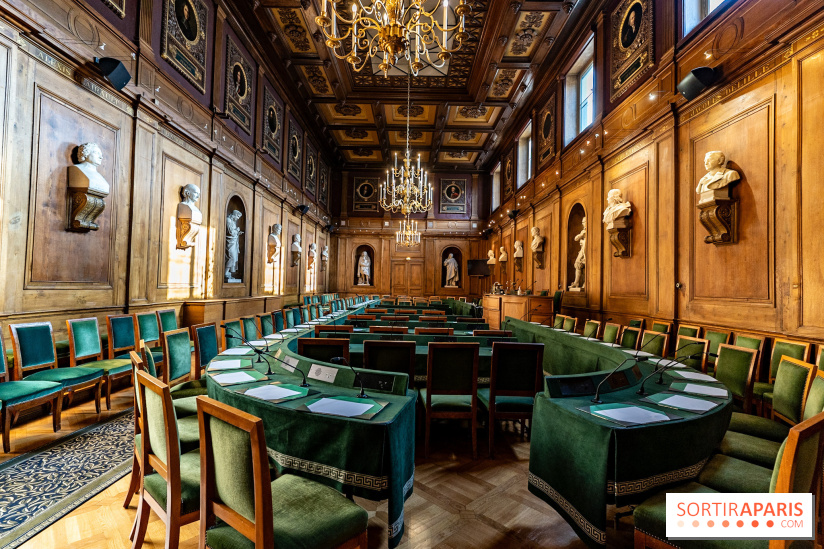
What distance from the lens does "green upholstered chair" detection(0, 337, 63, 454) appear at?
283 cm

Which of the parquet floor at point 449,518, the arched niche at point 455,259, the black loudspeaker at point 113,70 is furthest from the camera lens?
the arched niche at point 455,259

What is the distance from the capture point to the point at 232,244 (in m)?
7.92

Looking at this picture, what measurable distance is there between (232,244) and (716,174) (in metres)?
8.06

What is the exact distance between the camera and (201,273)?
21.7 feet

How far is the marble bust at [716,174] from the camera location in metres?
4.35

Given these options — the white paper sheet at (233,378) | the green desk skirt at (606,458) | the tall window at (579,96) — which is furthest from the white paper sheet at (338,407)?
the tall window at (579,96)

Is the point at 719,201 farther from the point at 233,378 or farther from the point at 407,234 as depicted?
the point at 407,234

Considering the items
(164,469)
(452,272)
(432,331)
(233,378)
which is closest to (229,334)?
(233,378)

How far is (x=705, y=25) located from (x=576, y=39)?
3.87 m

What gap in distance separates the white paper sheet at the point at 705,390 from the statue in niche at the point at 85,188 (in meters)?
5.74

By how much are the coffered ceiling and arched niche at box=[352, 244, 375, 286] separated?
3838mm

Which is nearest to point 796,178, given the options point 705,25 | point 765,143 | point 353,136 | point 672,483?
point 765,143

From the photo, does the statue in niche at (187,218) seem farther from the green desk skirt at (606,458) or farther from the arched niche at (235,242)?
the green desk skirt at (606,458)

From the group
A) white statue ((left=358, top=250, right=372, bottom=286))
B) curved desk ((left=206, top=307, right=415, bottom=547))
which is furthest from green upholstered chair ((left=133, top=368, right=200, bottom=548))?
white statue ((left=358, top=250, right=372, bottom=286))
